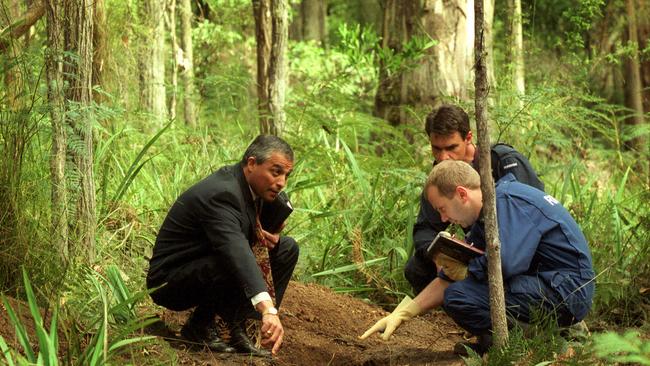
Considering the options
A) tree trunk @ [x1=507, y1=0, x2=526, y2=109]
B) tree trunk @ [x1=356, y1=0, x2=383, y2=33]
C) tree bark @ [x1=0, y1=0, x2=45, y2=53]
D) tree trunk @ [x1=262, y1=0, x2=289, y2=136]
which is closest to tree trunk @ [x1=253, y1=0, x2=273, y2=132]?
tree trunk @ [x1=262, y1=0, x2=289, y2=136]

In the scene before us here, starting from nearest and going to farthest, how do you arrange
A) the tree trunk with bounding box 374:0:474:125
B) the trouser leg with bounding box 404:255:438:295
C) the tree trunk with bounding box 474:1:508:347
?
the tree trunk with bounding box 474:1:508:347
the trouser leg with bounding box 404:255:438:295
the tree trunk with bounding box 374:0:474:125

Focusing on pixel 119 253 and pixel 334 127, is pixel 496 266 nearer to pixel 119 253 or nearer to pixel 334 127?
pixel 119 253

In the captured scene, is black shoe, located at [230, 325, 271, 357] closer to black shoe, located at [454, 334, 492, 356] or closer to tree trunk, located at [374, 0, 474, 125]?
black shoe, located at [454, 334, 492, 356]

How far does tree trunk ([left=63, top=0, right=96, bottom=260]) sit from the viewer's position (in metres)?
5.32

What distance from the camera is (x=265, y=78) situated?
10398 millimetres

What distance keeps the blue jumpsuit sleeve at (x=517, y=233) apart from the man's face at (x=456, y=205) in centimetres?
18

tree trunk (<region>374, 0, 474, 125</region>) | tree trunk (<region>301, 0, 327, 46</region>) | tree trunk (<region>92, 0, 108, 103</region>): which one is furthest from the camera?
tree trunk (<region>301, 0, 327, 46</region>)

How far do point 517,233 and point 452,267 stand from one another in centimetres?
61

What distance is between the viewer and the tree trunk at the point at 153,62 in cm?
1055

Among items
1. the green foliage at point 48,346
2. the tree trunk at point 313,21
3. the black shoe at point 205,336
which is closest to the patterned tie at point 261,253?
the black shoe at point 205,336

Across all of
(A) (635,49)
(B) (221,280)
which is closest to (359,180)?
(B) (221,280)

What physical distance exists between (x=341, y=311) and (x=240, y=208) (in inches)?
61.2

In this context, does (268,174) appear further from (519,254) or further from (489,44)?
(489,44)

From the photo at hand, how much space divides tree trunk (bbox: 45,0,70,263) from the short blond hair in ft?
6.63
